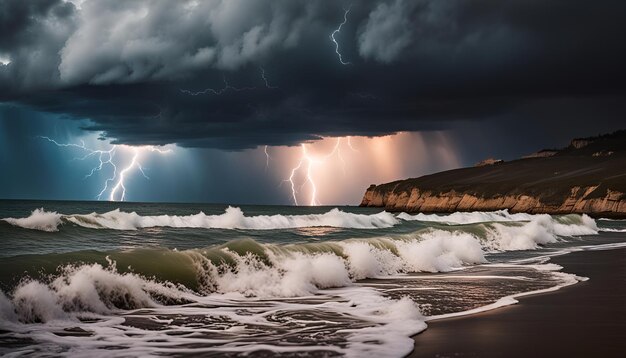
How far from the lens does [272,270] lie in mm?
16844

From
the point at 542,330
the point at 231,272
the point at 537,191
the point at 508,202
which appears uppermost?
the point at 537,191

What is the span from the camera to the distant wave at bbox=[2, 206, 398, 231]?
35.9m

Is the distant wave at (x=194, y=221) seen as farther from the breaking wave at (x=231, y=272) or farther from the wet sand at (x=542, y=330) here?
the wet sand at (x=542, y=330)

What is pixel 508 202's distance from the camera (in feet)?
495

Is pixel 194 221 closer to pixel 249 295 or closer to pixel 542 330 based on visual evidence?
pixel 249 295

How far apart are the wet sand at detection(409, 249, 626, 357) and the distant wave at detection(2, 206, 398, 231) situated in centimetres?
2978

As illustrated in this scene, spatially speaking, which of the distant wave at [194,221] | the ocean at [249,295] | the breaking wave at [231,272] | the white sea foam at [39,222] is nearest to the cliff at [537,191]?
the distant wave at [194,221]

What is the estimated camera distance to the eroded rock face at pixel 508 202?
396ft

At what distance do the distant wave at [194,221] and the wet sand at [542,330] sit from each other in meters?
29.8

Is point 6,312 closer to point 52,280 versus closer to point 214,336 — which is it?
point 52,280

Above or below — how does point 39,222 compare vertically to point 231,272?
above

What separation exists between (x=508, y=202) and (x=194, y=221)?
372ft

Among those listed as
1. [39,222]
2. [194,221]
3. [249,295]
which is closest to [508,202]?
[194,221]

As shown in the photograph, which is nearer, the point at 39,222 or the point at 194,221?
the point at 39,222
